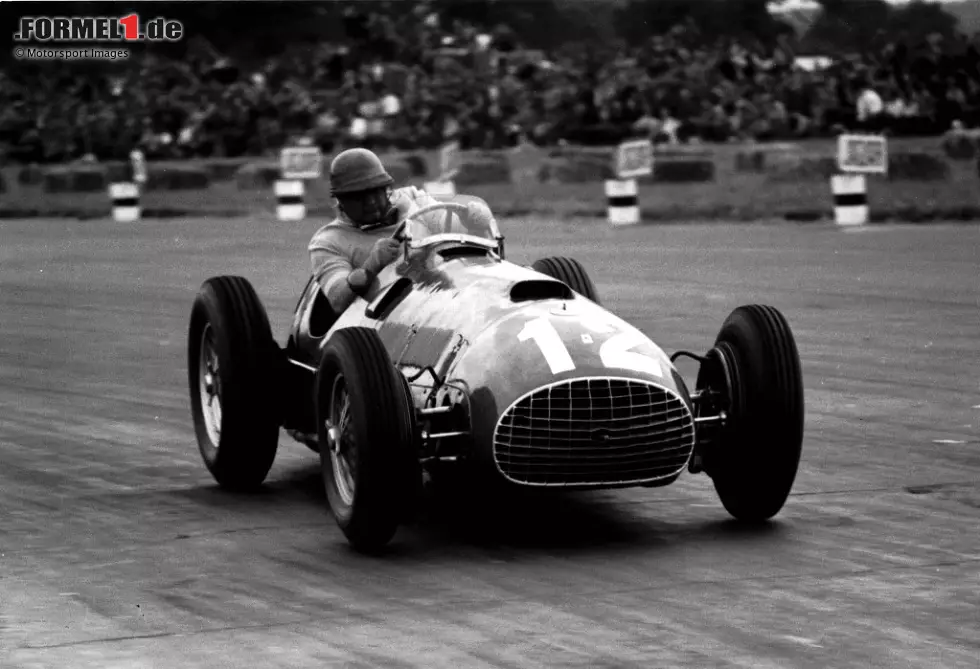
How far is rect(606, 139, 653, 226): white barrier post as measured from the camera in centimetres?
2552

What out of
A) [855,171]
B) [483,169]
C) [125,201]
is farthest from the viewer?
[125,201]

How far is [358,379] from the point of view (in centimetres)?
709

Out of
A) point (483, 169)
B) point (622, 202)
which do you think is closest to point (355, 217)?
point (622, 202)

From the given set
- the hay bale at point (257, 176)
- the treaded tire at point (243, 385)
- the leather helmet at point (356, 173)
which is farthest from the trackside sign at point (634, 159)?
the treaded tire at point (243, 385)

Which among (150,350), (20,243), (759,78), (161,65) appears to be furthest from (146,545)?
(161,65)

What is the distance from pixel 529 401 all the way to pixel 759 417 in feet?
2.81

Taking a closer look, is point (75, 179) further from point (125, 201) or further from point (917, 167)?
point (917, 167)

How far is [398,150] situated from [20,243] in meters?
6.09

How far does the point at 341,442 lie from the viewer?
7.59 meters

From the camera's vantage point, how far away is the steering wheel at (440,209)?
334 inches

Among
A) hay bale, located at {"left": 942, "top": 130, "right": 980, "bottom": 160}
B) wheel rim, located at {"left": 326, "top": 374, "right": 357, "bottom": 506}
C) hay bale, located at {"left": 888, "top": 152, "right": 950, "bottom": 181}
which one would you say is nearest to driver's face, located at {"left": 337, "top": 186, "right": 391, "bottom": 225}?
wheel rim, located at {"left": 326, "top": 374, "right": 357, "bottom": 506}

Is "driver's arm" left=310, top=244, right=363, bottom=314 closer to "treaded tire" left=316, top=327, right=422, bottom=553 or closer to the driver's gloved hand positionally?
the driver's gloved hand

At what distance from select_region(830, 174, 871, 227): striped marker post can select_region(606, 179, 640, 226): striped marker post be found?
307 centimetres

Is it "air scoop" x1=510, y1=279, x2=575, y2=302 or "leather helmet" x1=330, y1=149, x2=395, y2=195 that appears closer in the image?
"air scoop" x1=510, y1=279, x2=575, y2=302
